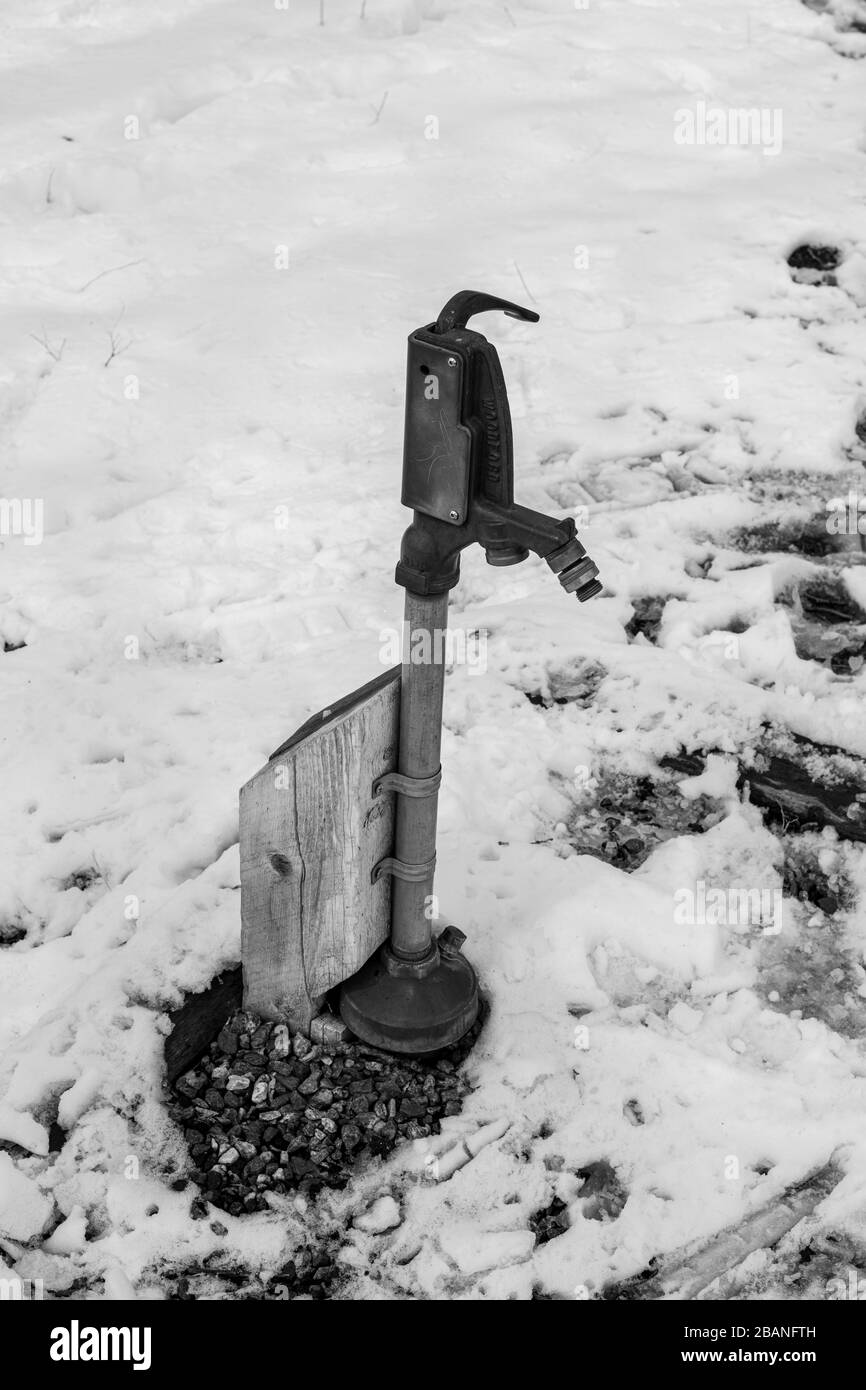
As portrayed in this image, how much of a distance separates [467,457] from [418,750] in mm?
673

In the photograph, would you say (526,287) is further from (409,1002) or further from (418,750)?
(409,1002)

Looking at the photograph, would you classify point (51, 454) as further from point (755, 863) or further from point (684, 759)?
point (755, 863)

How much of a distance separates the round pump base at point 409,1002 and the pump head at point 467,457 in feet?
3.36

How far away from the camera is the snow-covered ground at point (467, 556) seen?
3.08m

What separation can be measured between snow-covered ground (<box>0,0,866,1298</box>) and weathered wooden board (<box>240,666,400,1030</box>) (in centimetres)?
31

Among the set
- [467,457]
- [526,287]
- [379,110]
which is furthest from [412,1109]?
[379,110]

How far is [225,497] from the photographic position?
4.94 m

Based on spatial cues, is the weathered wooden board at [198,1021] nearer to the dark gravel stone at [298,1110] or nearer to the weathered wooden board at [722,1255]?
the dark gravel stone at [298,1110]

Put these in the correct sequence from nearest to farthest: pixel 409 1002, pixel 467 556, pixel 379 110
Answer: pixel 409 1002
pixel 467 556
pixel 379 110

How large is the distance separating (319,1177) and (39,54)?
238 inches

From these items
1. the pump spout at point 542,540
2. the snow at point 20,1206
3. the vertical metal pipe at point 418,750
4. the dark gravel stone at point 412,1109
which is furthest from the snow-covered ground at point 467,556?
the pump spout at point 542,540

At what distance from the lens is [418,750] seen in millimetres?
3033

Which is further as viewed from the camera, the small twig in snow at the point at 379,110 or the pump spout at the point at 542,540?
the small twig in snow at the point at 379,110

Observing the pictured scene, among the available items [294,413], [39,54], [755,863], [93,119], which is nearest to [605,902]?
[755,863]
